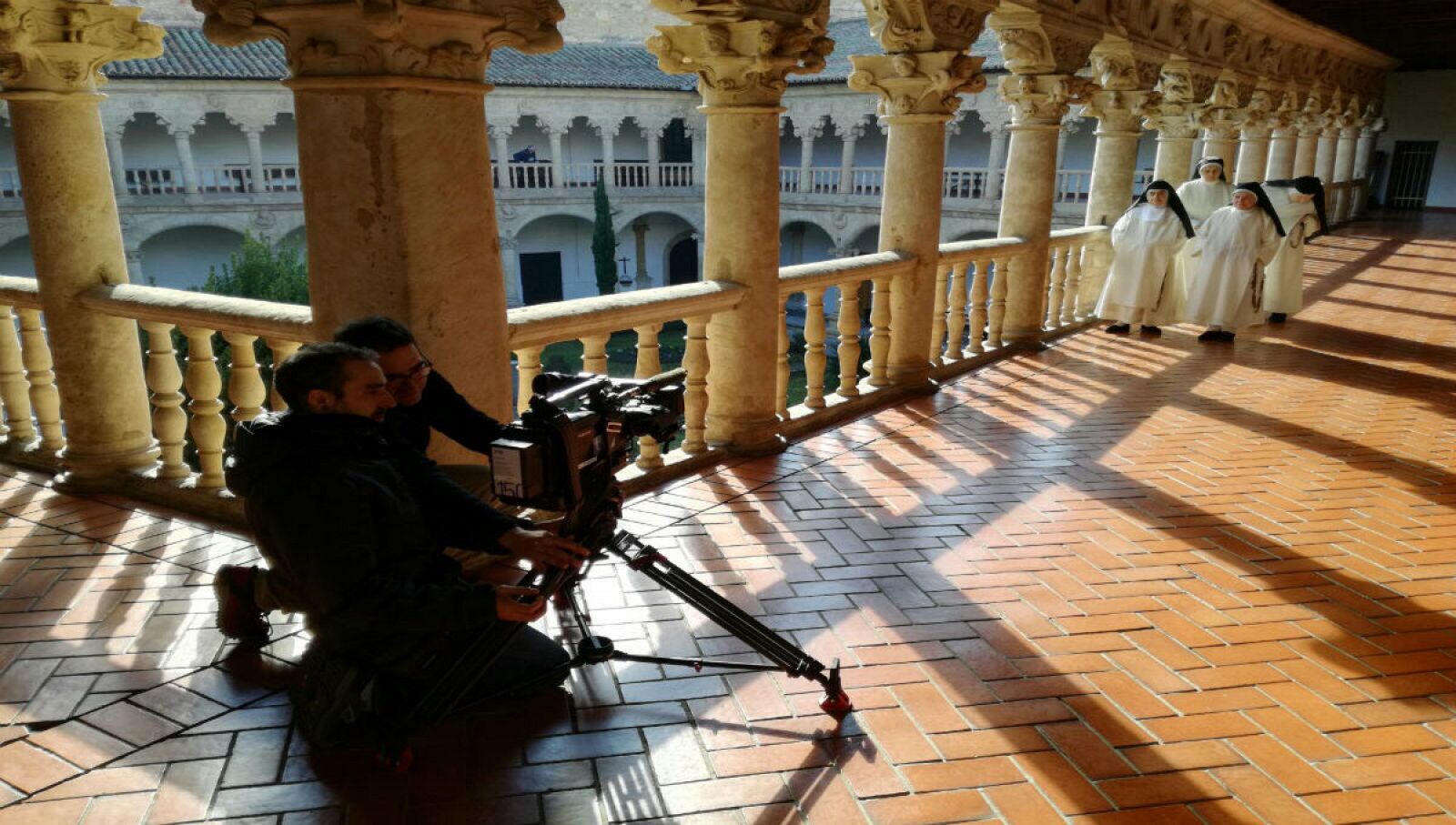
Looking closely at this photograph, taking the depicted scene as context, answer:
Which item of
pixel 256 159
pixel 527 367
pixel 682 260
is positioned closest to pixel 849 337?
pixel 527 367

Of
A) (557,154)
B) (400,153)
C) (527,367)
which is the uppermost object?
(400,153)

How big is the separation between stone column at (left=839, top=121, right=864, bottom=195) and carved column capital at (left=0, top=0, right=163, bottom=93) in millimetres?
31914

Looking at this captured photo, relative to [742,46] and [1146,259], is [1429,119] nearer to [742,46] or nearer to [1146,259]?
[1146,259]

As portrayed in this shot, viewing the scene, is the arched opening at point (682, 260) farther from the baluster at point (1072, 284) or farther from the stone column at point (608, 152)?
the baluster at point (1072, 284)

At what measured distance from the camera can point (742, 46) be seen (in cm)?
522

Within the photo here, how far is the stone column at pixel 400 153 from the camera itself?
327cm

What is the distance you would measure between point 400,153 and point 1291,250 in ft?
33.1

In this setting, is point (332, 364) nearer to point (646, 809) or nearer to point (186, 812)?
point (186, 812)

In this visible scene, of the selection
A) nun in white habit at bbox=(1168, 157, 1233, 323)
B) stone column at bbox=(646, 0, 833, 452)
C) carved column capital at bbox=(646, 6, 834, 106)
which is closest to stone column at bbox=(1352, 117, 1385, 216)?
nun in white habit at bbox=(1168, 157, 1233, 323)

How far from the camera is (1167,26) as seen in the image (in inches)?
423

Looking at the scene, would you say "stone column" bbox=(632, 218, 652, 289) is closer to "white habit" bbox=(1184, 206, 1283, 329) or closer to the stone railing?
"white habit" bbox=(1184, 206, 1283, 329)

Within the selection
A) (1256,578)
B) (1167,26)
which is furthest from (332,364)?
(1167,26)

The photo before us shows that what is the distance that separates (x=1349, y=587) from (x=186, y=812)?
4274mm

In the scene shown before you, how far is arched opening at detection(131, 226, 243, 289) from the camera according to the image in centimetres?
3152
